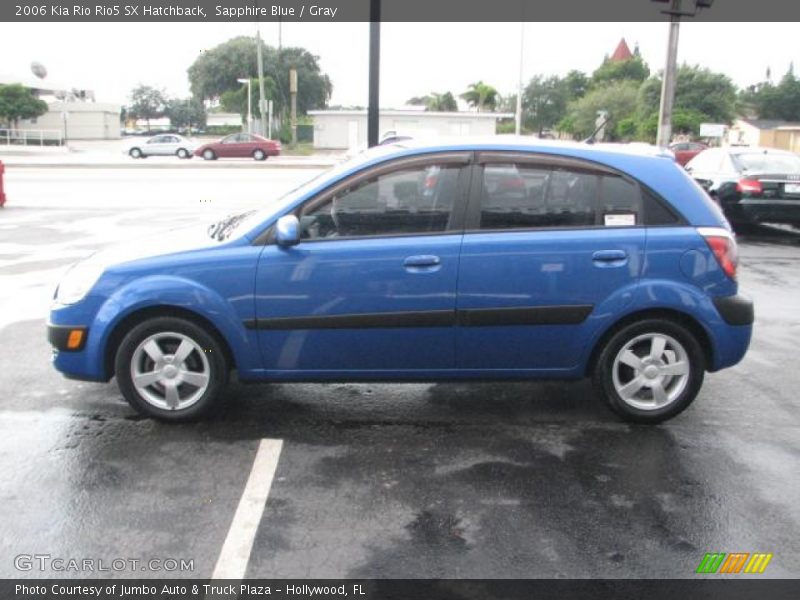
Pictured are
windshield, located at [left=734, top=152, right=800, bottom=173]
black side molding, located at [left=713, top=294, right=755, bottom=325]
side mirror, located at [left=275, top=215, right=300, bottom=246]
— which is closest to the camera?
side mirror, located at [left=275, top=215, right=300, bottom=246]

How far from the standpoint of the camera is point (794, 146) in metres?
53.2

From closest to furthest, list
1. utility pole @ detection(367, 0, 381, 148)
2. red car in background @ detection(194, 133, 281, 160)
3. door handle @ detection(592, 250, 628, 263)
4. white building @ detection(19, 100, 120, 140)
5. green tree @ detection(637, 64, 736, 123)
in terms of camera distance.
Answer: door handle @ detection(592, 250, 628, 263) → utility pole @ detection(367, 0, 381, 148) → red car in background @ detection(194, 133, 281, 160) → green tree @ detection(637, 64, 736, 123) → white building @ detection(19, 100, 120, 140)

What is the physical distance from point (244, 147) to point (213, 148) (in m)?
1.72

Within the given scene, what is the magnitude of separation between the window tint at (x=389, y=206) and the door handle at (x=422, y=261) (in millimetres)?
173

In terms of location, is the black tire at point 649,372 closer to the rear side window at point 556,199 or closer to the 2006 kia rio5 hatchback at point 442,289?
the 2006 kia rio5 hatchback at point 442,289

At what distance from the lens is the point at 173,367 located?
14.6ft

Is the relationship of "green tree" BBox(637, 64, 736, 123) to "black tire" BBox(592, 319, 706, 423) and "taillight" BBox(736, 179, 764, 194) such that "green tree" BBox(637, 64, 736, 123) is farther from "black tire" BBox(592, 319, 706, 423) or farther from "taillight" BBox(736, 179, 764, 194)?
"black tire" BBox(592, 319, 706, 423)

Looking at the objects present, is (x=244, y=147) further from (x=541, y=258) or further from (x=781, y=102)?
(x=781, y=102)

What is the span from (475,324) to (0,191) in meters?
14.6

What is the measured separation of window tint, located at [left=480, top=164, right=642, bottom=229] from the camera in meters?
4.45

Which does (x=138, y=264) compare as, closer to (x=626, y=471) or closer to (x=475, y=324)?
(x=475, y=324)

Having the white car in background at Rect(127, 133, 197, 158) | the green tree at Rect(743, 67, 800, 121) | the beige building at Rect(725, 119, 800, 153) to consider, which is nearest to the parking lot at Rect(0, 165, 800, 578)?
the white car in background at Rect(127, 133, 197, 158)

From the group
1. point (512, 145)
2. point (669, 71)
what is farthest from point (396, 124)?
point (512, 145)

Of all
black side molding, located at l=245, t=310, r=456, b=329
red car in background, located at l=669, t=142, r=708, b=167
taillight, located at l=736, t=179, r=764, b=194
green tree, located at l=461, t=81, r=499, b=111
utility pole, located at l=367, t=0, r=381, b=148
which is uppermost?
green tree, located at l=461, t=81, r=499, b=111
